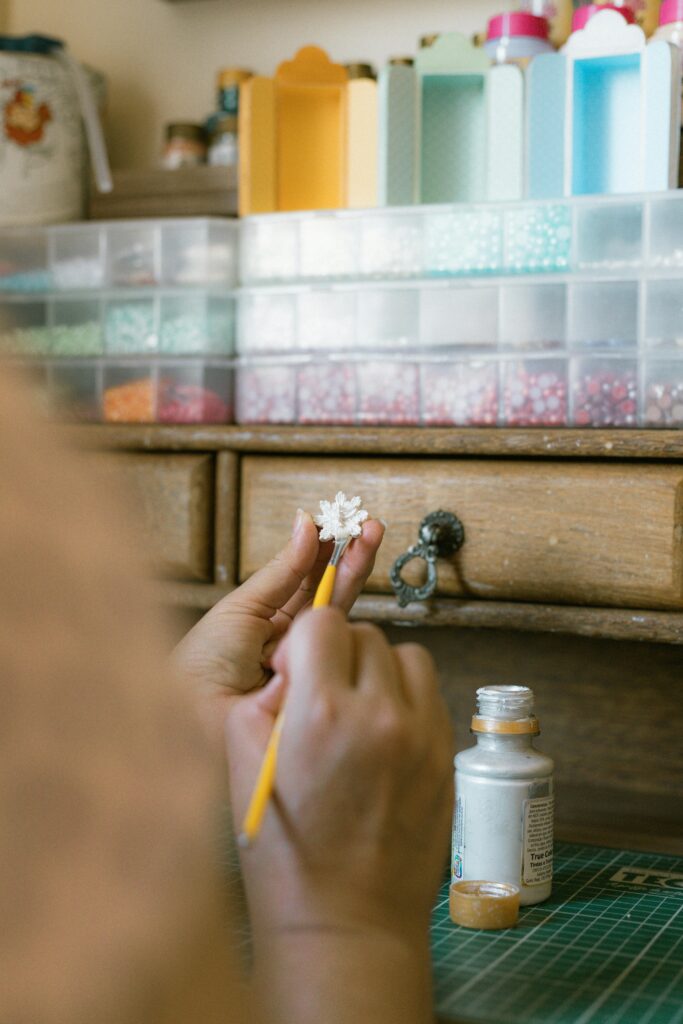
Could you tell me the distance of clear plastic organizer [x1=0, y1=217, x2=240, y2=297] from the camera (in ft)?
4.10

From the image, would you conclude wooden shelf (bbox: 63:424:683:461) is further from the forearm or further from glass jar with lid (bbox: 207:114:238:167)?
the forearm

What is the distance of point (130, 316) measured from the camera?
1.28 m

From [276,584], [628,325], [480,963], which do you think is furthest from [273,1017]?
[628,325]

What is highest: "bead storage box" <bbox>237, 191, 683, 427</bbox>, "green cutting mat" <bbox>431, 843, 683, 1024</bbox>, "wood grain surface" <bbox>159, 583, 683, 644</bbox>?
"bead storage box" <bbox>237, 191, 683, 427</bbox>

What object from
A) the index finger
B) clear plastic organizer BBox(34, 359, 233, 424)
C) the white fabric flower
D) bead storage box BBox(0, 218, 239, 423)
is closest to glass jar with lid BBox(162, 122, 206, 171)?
bead storage box BBox(0, 218, 239, 423)

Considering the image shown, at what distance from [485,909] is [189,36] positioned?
Answer: 4.08 ft

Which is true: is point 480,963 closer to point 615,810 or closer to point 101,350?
point 615,810

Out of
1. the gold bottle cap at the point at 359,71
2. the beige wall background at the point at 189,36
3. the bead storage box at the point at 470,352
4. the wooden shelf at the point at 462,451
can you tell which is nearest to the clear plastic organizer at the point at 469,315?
the bead storage box at the point at 470,352

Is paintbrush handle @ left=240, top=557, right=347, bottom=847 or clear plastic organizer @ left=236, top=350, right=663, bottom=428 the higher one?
clear plastic organizer @ left=236, top=350, right=663, bottom=428

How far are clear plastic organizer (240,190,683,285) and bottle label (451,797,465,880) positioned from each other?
1.68 feet

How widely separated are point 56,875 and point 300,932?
0.20 m

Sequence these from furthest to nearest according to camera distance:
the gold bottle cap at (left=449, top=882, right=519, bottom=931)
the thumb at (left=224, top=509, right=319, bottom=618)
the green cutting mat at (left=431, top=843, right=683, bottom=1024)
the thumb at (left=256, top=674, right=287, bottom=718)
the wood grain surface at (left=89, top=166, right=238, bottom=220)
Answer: the wood grain surface at (left=89, top=166, right=238, bottom=220)
the thumb at (left=224, top=509, right=319, bottom=618)
the gold bottle cap at (left=449, top=882, right=519, bottom=931)
the green cutting mat at (left=431, top=843, right=683, bottom=1024)
the thumb at (left=256, top=674, right=287, bottom=718)

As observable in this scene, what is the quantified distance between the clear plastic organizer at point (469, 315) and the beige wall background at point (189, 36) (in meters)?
0.45

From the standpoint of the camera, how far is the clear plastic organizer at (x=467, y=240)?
41.7 inches
